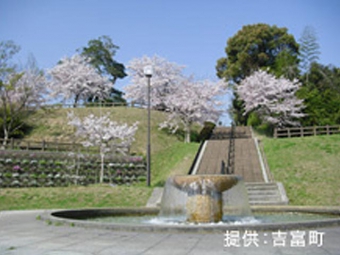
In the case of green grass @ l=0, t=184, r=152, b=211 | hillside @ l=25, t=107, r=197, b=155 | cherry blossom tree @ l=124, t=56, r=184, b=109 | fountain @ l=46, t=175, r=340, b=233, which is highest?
cherry blossom tree @ l=124, t=56, r=184, b=109

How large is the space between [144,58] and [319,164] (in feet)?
127

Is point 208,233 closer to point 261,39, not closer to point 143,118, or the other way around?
point 143,118

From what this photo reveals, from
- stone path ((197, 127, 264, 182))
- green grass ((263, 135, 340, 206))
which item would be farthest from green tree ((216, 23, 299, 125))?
green grass ((263, 135, 340, 206))

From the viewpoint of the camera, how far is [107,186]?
2177cm

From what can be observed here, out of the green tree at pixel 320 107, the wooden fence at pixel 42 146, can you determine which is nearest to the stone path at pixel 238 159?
the wooden fence at pixel 42 146

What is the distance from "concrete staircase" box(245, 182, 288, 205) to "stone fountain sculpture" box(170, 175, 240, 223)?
26.1 ft

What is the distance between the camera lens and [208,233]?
687cm

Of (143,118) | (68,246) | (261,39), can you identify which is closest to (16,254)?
(68,246)

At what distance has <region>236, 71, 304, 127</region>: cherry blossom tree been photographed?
4116cm

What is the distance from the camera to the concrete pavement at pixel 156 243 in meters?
5.21

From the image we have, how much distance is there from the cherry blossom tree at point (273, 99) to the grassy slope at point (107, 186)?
10470mm

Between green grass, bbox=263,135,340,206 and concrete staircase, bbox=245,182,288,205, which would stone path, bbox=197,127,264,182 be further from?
concrete staircase, bbox=245,182,288,205

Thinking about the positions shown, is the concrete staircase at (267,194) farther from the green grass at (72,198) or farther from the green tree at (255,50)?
the green tree at (255,50)

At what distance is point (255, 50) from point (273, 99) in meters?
13.1
